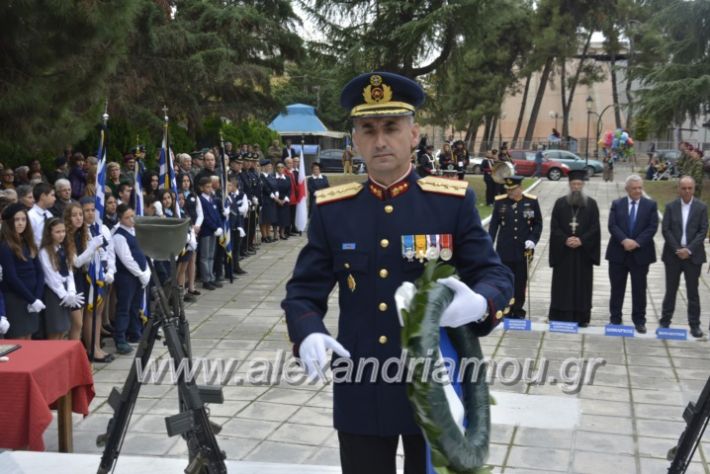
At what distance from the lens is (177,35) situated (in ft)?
67.3

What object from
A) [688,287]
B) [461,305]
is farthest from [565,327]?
[461,305]

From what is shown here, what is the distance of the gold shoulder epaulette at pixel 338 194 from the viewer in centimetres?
340

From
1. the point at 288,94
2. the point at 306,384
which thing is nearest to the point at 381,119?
the point at 306,384

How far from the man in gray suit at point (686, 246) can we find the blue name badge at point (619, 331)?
58cm

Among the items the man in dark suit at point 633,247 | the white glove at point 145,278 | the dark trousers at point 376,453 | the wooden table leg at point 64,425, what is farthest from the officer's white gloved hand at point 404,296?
the man in dark suit at point 633,247

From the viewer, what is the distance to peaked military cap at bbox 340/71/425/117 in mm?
3234

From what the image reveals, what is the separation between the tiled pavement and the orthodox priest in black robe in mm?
569

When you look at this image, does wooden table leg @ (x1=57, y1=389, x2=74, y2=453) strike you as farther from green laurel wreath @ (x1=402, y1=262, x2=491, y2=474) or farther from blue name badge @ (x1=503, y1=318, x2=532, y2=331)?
blue name badge @ (x1=503, y1=318, x2=532, y2=331)

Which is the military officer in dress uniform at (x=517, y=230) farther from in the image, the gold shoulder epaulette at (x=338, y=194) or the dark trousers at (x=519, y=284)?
the gold shoulder epaulette at (x=338, y=194)

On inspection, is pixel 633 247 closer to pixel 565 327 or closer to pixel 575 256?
pixel 575 256

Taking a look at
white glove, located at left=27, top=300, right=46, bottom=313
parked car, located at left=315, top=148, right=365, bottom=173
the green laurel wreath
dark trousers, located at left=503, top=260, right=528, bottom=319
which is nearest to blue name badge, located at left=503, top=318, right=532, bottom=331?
dark trousers, located at left=503, top=260, right=528, bottom=319

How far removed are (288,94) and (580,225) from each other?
153ft

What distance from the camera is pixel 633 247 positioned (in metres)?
10.2

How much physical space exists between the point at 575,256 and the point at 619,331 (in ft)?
3.77
